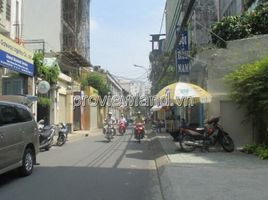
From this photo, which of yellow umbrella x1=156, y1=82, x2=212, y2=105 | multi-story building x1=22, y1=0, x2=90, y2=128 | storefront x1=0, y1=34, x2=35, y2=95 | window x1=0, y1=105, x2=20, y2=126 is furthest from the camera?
multi-story building x1=22, y1=0, x2=90, y2=128

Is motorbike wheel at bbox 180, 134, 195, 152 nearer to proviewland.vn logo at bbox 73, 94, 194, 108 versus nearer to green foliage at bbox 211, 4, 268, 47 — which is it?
proviewland.vn logo at bbox 73, 94, 194, 108

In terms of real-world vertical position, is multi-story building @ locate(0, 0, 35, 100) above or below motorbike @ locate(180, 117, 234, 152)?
above

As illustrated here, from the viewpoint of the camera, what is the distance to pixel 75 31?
4847 cm

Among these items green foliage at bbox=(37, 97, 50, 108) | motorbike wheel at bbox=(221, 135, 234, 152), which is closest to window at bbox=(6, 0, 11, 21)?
green foliage at bbox=(37, 97, 50, 108)

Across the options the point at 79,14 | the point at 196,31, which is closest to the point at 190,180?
the point at 196,31

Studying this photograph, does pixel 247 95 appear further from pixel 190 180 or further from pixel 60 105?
pixel 60 105

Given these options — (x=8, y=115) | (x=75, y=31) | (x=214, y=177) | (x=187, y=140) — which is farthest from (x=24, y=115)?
(x=75, y=31)

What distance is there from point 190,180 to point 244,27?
12781mm

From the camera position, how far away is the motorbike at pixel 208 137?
17.6 m

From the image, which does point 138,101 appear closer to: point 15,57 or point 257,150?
point 15,57

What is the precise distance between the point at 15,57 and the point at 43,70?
5.06 m

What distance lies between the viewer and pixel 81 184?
10.7 m

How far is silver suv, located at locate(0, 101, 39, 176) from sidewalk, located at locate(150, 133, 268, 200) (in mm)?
3312

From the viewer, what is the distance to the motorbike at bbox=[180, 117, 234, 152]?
17594mm
